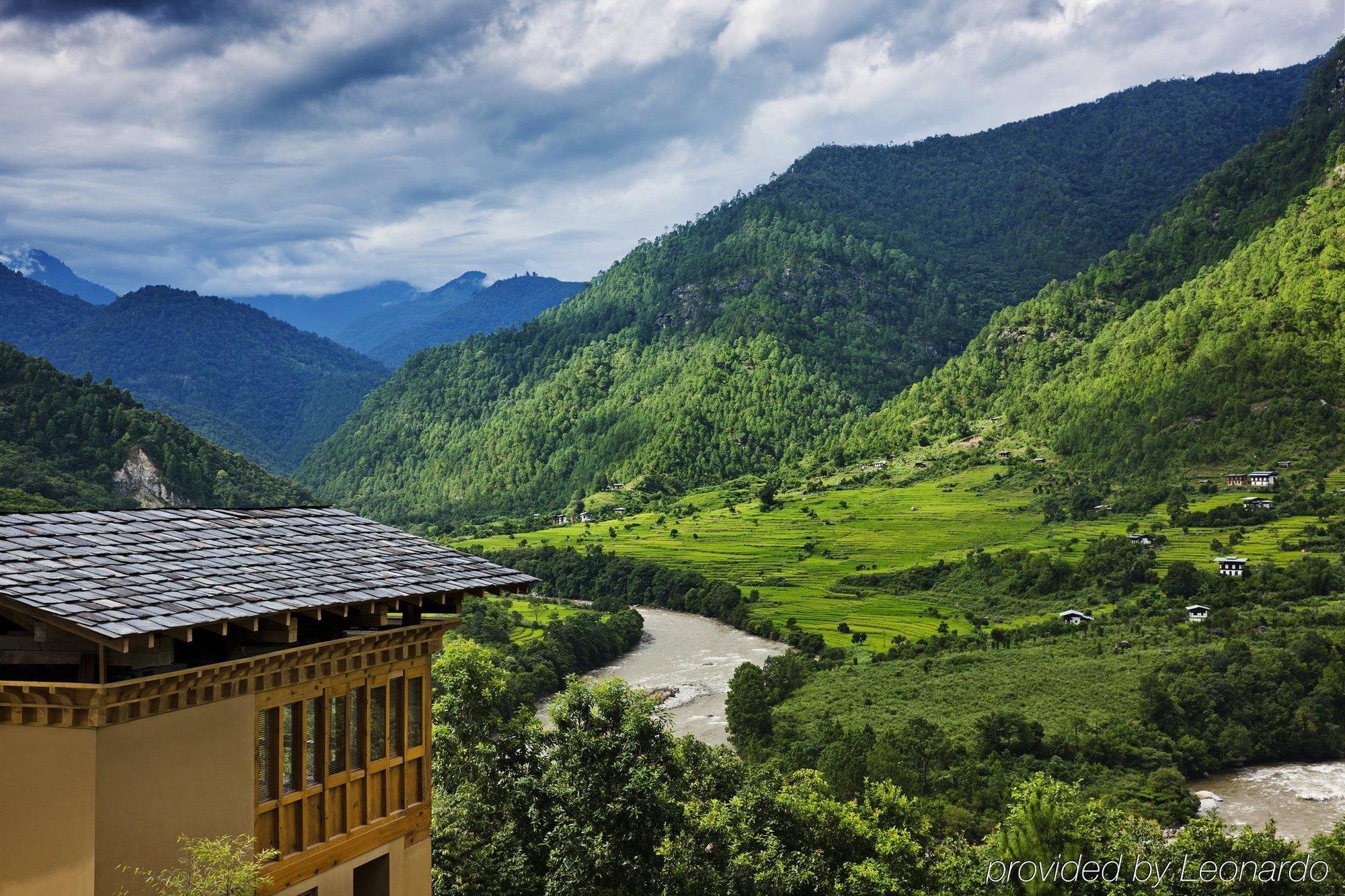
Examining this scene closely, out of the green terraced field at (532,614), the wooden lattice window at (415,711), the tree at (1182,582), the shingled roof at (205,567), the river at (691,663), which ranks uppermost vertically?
the shingled roof at (205,567)

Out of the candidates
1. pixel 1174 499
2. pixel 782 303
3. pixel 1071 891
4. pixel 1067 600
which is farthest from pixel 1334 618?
pixel 782 303

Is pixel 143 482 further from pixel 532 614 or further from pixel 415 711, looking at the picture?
pixel 415 711

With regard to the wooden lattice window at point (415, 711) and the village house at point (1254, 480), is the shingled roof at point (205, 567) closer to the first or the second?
the wooden lattice window at point (415, 711)

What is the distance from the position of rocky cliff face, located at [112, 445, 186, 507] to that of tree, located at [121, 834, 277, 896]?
89.6 meters

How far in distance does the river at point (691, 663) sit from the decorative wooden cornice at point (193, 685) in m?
44.2

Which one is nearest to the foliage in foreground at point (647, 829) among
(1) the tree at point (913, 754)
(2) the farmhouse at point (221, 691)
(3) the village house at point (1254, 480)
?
(2) the farmhouse at point (221, 691)

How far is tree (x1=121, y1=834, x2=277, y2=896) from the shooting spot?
9367 mm

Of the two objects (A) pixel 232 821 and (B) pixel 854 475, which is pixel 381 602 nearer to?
(A) pixel 232 821

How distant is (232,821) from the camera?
33.8 ft

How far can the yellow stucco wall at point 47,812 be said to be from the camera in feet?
29.7

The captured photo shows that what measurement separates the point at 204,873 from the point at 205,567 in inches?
111

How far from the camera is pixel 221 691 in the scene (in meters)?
10.2

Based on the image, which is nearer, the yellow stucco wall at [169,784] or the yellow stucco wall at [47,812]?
the yellow stucco wall at [47,812]

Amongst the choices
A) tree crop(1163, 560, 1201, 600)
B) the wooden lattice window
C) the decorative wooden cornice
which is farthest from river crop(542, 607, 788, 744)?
the decorative wooden cornice
